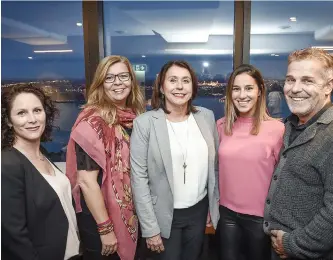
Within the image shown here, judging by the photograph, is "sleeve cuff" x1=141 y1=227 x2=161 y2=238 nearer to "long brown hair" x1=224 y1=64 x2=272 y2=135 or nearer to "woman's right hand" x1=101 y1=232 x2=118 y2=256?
"woman's right hand" x1=101 y1=232 x2=118 y2=256

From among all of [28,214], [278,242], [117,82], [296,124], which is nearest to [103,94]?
[117,82]

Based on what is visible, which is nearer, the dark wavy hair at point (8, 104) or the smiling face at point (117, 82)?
the dark wavy hair at point (8, 104)

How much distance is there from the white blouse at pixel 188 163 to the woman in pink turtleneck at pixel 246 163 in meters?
0.15

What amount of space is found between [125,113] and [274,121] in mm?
913

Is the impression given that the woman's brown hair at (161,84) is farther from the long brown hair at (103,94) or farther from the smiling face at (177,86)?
A: the long brown hair at (103,94)

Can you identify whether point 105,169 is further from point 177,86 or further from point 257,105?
point 257,105

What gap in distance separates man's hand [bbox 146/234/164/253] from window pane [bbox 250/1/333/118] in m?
1.83

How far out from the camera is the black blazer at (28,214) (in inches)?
50.1

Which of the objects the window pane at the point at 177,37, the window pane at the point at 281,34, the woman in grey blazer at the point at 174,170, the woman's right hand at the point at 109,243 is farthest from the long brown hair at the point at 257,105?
the window pane at the point at 281,34

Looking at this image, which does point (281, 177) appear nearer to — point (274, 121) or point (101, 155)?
point (274, 121)

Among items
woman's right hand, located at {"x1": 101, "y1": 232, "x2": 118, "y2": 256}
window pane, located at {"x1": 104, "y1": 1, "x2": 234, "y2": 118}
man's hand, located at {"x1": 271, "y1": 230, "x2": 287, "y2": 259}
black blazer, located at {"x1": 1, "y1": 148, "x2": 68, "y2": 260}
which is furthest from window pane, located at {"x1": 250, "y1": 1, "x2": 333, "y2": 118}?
black blazer, located at {"x1": 1, "y1": 148, "x2": 68, "y2": 260}

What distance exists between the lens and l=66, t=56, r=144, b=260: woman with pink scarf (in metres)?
1.68

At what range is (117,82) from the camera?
1.81 m

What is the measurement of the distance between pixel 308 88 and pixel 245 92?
0.54 m
